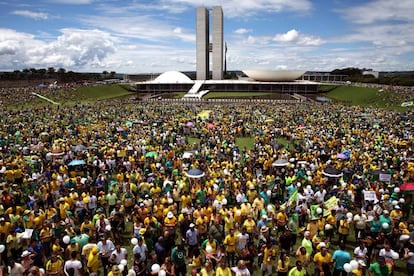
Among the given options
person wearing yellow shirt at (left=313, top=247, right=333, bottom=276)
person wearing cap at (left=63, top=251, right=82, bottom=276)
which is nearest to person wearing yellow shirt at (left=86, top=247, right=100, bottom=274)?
person wearing cap at (left=63, top=251, right=82, bottom=276)

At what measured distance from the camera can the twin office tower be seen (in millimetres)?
86750

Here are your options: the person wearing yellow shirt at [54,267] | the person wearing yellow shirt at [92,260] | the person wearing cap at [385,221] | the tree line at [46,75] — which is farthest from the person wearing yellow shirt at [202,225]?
the tree line at [46,75]

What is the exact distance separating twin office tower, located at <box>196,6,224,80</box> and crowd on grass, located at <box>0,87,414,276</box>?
72.5 meters

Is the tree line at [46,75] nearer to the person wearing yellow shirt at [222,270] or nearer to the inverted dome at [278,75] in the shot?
the inverted dome at [278,75]

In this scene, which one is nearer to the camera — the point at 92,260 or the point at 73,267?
the point at 73,267

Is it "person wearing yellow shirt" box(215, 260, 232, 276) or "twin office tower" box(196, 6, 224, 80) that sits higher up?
"twin office tower" box(196, 6, 224, 80)

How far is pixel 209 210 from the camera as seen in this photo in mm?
8453

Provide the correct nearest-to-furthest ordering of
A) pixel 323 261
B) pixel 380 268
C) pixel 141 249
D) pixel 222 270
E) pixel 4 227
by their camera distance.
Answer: pixel 222 270, pixel 380 268, pixel 323 261, pixel 141 249, pixel 4 227

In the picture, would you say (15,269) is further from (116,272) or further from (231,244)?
(231,244)

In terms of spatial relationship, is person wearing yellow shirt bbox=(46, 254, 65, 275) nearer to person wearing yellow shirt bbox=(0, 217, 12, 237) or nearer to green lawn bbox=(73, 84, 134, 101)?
person wearing yellow shirt bbox=(0, 217, 12, 237)

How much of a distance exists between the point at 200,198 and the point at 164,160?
16.6ft

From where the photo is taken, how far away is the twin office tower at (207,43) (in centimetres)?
8675

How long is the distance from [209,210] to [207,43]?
3431 inches

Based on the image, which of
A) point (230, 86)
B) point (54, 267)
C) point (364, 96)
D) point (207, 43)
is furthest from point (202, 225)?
point (207, 43)
